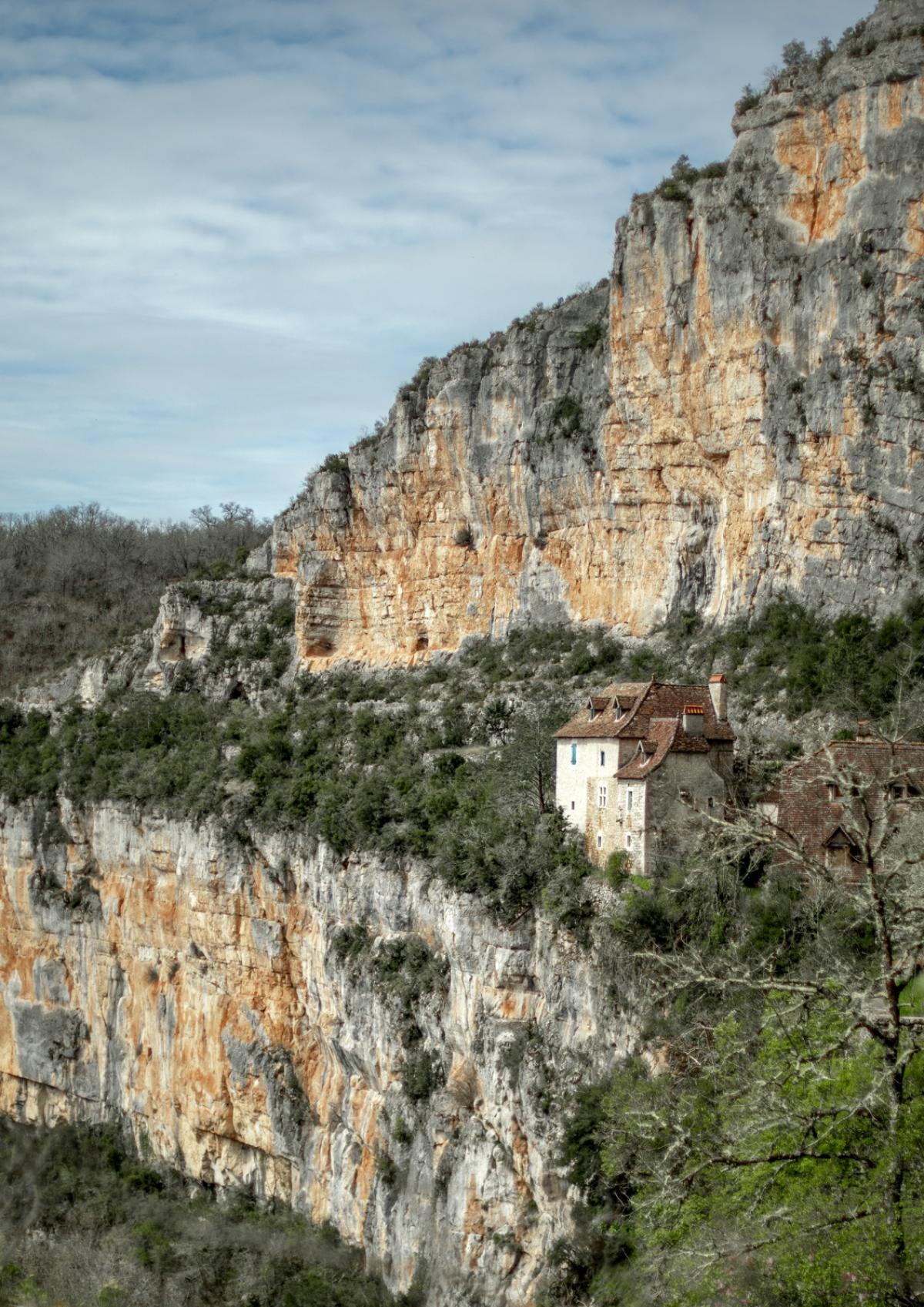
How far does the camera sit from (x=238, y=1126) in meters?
41.6

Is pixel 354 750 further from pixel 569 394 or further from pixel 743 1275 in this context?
pixel 743 1275

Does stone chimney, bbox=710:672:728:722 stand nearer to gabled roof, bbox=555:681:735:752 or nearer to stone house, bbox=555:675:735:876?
stone house, bbox=555:675:735:876

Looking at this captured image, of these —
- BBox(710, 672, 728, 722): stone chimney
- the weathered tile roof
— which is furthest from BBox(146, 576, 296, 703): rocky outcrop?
the weathered tile roof

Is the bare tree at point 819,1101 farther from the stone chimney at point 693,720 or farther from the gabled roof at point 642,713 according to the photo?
the gabled roof at point 642,713

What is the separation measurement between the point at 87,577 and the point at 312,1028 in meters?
42.7

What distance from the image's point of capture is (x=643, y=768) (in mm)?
28500

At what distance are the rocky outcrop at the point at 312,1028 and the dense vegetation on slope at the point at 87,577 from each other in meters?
18.1

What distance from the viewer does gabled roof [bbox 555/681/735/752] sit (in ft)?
96.8

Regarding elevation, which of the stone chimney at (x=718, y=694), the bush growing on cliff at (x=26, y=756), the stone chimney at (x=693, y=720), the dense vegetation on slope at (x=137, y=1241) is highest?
the stone chimney at (x=718, y=694)

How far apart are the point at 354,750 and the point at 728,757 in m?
16.7

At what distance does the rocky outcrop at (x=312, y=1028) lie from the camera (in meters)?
29.5

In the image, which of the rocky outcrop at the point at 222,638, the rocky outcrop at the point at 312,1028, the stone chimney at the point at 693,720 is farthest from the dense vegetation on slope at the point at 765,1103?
the rocky outcrop at the point at 222,638

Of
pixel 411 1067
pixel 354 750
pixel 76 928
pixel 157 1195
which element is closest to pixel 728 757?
pixel 411 1067

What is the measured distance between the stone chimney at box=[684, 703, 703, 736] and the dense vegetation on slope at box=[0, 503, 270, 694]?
1442 inches
